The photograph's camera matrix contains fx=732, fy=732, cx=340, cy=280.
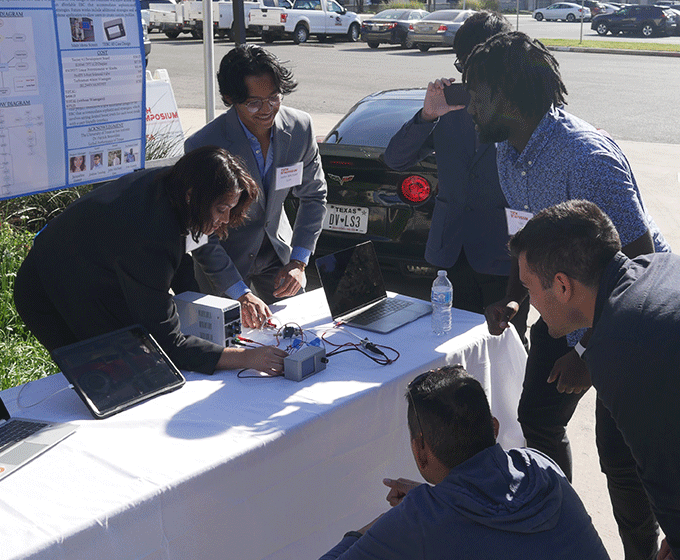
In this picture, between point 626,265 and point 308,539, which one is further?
point 308,539

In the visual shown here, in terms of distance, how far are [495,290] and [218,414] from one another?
1.51 meters

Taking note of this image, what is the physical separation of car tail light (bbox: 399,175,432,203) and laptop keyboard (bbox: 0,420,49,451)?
272cm

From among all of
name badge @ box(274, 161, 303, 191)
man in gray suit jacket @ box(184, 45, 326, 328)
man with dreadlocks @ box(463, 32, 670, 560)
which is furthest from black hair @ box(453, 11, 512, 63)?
name badge @ box(274, 161, 303, 191)

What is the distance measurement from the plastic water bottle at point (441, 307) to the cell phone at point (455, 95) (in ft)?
2.40

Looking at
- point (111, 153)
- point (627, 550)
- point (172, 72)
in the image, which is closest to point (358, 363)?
point (627, 550)

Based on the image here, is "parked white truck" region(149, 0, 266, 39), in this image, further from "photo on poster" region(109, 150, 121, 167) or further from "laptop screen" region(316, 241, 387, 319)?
"laptop screen" region(316, 241, 387, 319)

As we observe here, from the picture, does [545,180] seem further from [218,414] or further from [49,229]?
[49,229]

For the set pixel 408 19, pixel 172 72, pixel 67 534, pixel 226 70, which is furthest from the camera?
pixel 408 19

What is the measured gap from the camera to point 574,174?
91.6 inches

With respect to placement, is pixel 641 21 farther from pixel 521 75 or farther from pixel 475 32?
pixel 521 75

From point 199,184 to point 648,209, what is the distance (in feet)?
19.9

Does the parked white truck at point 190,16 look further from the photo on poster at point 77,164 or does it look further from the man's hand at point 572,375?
the man's hand at point 572,375

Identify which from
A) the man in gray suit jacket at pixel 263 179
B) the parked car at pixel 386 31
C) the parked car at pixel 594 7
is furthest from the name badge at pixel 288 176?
the parked car at pixel 594 7

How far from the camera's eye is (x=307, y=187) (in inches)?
136
